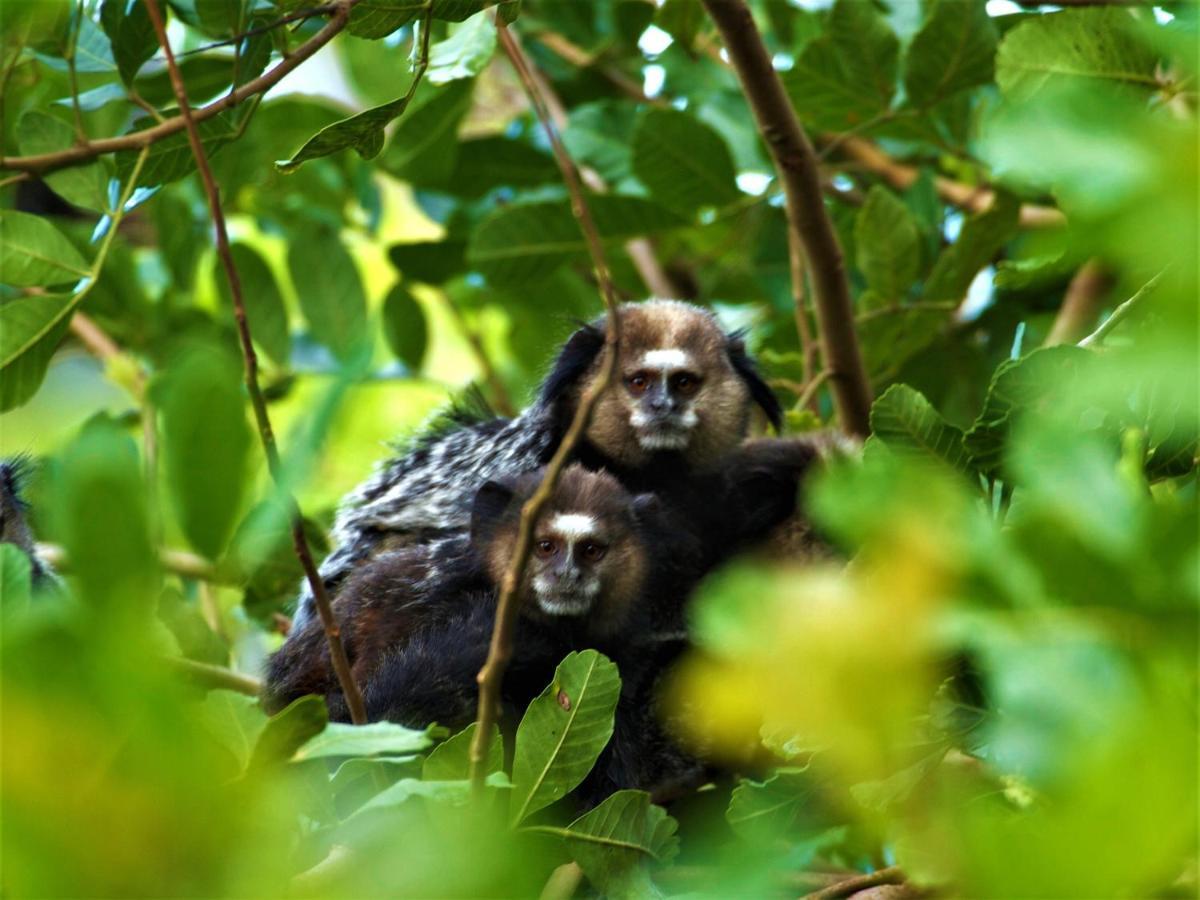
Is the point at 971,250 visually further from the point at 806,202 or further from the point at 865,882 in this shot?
the point at 865,882

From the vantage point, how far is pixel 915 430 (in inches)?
99.8

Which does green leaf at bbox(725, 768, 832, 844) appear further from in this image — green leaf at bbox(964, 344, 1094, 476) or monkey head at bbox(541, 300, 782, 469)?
monkey head at bbox(541, 300, 782, 469)

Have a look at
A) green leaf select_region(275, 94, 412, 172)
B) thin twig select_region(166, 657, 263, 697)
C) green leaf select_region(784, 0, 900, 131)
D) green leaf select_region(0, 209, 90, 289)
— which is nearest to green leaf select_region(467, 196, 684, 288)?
green leaf select_region(784, 0, 900, 131)

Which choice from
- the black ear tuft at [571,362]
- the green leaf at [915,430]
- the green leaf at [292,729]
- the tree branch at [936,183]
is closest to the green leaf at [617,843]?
the green leaf at [915,430]

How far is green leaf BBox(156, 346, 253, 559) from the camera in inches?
49.5

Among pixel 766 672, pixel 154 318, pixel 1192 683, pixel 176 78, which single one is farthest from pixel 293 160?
pixel 154 318

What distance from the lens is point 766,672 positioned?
113 cm

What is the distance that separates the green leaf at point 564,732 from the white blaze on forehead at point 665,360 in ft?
7.41

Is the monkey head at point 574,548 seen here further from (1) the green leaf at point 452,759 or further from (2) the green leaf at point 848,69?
(1) the green leaf at point 452,759

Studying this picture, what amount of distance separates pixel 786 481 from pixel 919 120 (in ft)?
3.92

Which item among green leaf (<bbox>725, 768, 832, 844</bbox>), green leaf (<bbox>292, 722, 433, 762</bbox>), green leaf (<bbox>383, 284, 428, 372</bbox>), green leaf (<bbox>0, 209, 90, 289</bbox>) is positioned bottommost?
green leaf (<bbox>725, 768, 832, 844</bbox>)

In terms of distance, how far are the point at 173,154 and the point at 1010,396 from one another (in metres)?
1.80

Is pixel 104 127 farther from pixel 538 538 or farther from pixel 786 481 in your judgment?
pixel 786 481

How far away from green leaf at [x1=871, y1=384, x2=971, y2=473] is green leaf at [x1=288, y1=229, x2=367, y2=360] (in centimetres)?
289
